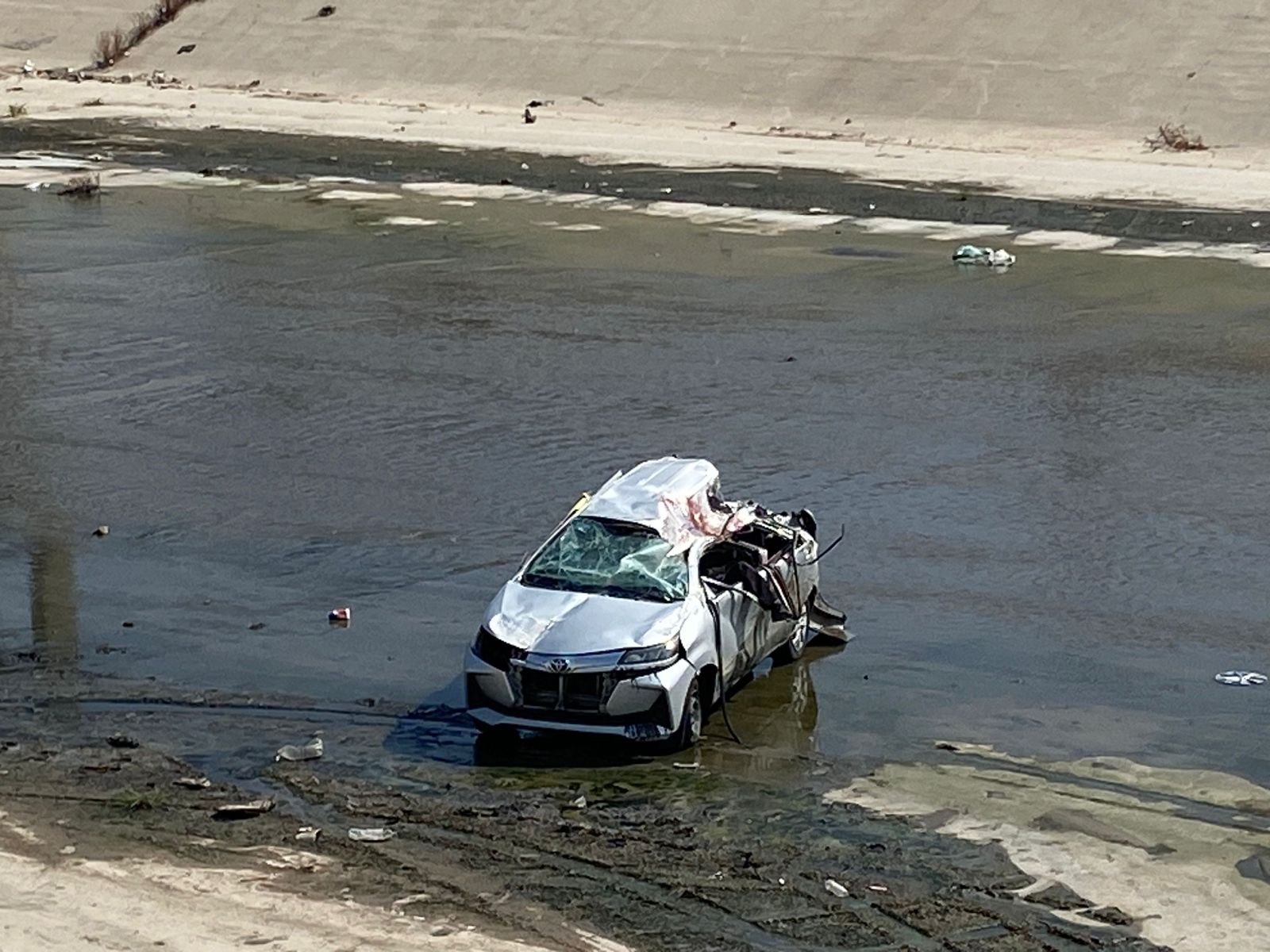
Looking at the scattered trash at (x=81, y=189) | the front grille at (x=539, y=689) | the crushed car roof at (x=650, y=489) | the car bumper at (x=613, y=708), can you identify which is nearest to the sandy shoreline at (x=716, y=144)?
the scattered trash at (x=81, y=189)

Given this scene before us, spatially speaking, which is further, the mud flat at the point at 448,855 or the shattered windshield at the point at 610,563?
the shattered windshield at the point at 610,563

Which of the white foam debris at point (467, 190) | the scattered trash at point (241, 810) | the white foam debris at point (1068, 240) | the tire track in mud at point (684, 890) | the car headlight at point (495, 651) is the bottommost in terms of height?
the tire track in mud at point (684, 890)

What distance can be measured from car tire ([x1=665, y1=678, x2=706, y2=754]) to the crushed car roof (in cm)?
136

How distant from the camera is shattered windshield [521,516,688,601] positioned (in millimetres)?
13445

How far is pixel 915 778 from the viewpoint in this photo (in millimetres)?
12633

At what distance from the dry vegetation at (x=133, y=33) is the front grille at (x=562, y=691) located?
49.9m

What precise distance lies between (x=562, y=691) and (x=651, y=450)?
330 inches

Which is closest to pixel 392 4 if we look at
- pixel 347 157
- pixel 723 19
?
pixel 723 19

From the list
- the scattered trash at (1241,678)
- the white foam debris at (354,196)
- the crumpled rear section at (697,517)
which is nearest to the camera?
the crumpled rear section at (697,517)

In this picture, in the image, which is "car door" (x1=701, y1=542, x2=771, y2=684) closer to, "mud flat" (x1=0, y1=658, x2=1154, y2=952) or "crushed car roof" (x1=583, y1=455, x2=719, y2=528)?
"crushed car roof" (x1=583, y1=455, x2=719, y2=528)

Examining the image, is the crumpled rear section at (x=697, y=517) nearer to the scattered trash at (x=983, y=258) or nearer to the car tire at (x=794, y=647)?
the car tire at (x=794, y=647)

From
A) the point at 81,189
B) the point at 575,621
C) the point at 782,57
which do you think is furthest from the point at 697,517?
the point at 782,57

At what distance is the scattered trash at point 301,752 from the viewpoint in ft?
42.1

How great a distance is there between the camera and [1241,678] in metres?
14.6
